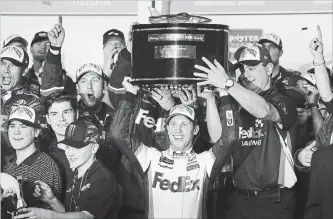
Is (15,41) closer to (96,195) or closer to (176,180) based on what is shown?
(96,195)

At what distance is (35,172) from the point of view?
3678 mm

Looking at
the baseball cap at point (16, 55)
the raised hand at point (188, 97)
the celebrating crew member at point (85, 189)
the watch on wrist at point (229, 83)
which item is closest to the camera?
the watch on wrist at point (229, 83)

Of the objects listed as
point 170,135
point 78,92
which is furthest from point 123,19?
point 170,135

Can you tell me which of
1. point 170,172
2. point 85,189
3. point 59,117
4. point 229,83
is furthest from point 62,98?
point 229,83

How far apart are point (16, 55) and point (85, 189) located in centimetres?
85

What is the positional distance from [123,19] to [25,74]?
25.2 inches

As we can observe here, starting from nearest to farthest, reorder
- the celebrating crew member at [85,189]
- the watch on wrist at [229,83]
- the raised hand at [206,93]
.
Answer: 1. the watch on wrist at [229,83]
2. the raised hand at [206,93]
3. the celebrating crew member at [85,189]

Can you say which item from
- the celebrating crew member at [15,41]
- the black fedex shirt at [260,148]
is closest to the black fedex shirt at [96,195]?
the black fedex shirt at [260,148]

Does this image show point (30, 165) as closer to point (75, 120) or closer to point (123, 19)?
point (75, 120)

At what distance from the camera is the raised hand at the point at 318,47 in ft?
11.4

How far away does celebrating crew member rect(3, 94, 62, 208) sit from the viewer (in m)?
3.66

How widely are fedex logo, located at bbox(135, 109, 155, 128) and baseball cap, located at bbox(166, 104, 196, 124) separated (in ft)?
0.43

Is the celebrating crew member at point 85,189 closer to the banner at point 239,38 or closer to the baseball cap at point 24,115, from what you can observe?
the baseball cap at point 24,115

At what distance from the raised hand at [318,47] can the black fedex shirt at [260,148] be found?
0.27 meters
